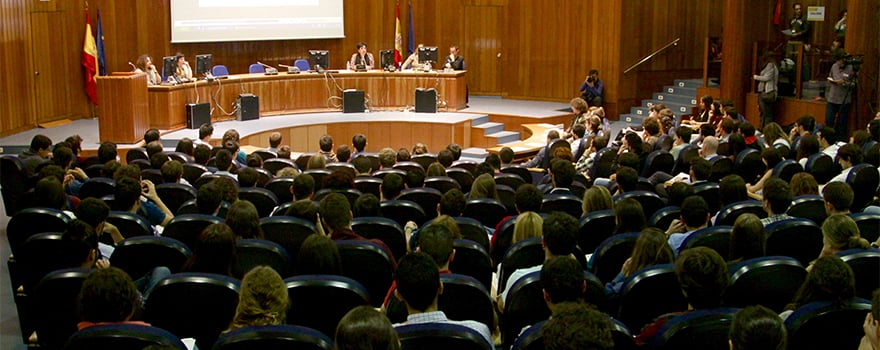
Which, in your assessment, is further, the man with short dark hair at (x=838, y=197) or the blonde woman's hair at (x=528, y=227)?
the man with short dark hair at (x=838, y=197)

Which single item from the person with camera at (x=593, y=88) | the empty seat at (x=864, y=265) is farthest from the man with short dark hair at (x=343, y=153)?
the person with camera at (x=593, y=88)

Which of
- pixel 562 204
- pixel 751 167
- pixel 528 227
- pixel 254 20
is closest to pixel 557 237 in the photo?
pixel 528 227

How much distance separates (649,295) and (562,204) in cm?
250

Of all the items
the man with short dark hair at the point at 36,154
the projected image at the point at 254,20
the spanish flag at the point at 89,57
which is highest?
the projected image at the point at 254,20

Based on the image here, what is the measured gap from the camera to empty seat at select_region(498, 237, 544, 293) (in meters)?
4.95

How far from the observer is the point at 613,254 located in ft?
16.2

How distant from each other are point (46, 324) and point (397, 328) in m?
2.05

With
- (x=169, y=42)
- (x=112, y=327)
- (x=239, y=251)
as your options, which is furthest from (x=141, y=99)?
(x=112, y=327)

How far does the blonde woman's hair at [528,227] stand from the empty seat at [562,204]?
4.49 feet

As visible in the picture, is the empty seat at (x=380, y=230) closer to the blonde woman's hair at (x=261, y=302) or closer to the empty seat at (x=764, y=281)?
the blonde woman's hair at (x=261, y=302)

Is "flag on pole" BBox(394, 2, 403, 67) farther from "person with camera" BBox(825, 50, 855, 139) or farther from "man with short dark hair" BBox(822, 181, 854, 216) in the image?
"man with short dark hair" BBox(822, 181, 854, 216)

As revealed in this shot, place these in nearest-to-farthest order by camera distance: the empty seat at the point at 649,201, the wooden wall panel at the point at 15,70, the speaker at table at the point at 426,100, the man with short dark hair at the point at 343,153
Answer: the empty seat at the point at 649,201
the man with short dark hair at the point at 343,153
the wooden wall panel at the point at 15,70
the speaker at table at the point at 426,100

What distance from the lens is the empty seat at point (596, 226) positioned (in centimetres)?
571

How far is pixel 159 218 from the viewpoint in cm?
668
